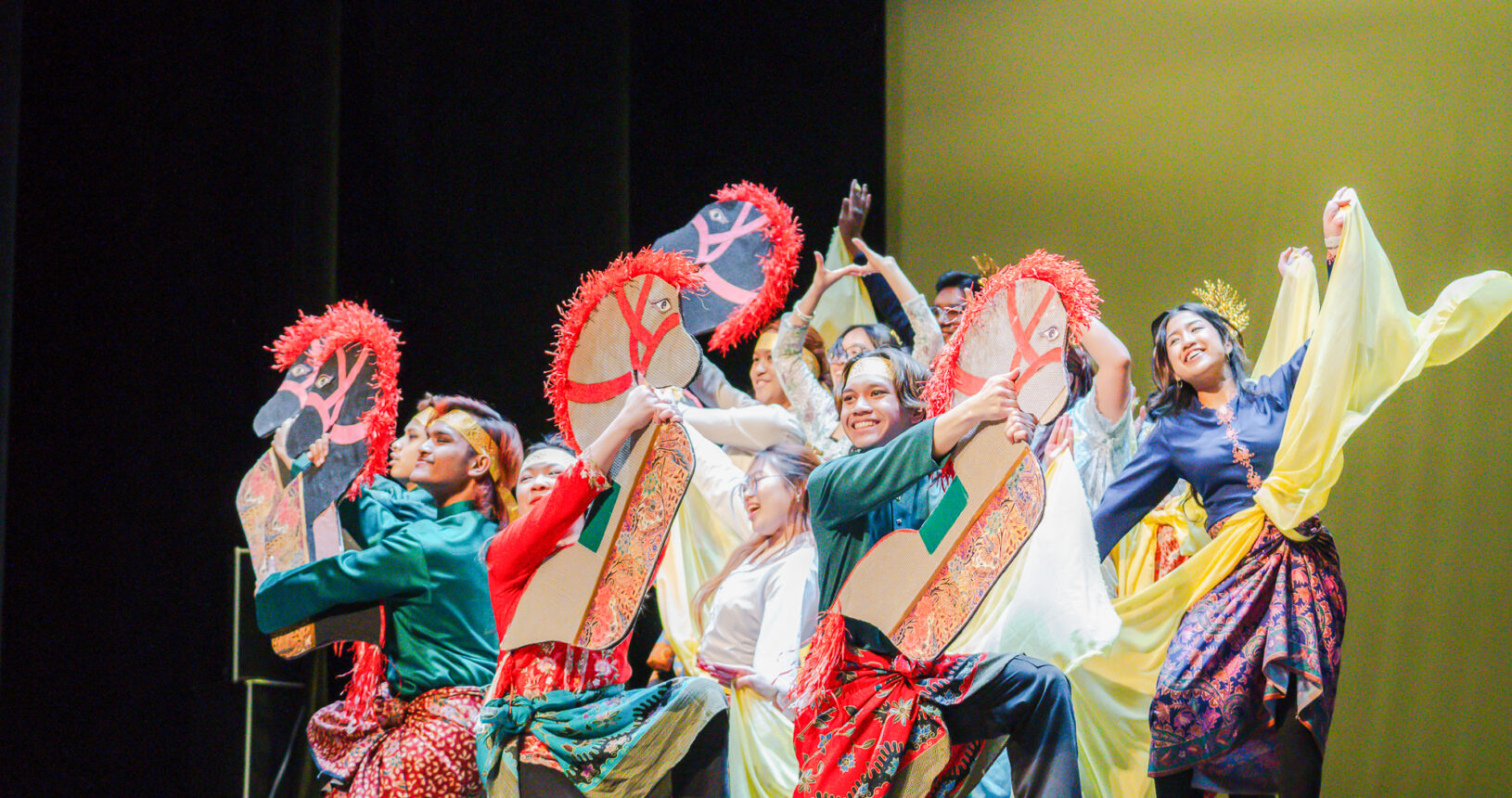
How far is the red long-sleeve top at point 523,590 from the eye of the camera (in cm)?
311

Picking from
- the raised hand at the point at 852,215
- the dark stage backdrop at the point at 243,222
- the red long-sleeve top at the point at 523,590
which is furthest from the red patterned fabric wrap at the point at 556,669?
the dark stage backdrop at the point at 243,222

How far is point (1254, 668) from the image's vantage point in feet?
9.74

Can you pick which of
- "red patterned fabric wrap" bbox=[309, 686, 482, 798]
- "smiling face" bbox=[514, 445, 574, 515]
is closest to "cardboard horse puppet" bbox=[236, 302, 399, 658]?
"red patterned fabric wrap" bbox=[309, 686, 482, 798]

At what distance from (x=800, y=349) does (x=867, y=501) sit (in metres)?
1.48

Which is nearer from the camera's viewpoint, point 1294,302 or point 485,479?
point 1294,302

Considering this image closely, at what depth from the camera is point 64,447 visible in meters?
4.92

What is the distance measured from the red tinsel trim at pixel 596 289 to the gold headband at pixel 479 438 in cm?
60

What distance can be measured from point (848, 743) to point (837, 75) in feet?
10.4

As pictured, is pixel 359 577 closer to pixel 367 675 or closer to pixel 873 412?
pixel 367 675

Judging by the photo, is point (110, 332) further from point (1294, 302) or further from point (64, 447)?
point (1294, 302)

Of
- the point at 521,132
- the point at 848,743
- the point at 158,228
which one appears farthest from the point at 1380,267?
the point at 158,228

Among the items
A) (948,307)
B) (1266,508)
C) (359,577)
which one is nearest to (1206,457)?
(1266,508)

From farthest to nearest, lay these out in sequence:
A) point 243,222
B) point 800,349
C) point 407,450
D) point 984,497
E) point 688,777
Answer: point 243,222 < point 800,349 < point 407,450 < point 688,777 < point 984,497

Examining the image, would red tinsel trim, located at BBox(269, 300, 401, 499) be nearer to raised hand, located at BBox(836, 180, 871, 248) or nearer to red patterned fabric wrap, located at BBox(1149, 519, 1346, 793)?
raised hand, located at BBox(836, 180, 871, 248)
